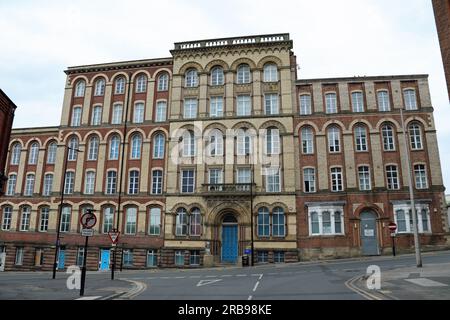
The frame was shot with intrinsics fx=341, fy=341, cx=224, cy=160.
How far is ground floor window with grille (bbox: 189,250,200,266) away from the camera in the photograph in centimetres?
3228

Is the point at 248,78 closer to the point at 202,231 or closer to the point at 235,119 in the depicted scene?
the point at 235,119

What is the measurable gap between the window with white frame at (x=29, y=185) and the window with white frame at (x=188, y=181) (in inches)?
707

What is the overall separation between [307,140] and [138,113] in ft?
60.0

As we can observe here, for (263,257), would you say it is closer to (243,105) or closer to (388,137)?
(243,105)

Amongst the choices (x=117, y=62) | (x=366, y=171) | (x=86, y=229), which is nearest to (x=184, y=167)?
(x=117, y=62)

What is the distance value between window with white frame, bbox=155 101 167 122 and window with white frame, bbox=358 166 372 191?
20582 mm

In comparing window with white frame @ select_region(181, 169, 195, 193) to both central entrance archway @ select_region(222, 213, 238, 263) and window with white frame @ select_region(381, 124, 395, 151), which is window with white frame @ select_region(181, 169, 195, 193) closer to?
central entrance archway @ select_region(222, 213, 238, 263)

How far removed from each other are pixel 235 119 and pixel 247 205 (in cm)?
879

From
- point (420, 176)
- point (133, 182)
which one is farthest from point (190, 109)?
point (420, 176)

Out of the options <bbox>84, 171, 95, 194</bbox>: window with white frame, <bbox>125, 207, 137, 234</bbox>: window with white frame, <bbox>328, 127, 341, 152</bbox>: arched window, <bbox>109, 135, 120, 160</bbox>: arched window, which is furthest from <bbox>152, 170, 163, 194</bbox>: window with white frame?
<bbox>328, 127, 341, 152</bbox>: arched window

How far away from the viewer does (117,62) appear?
38.7 m

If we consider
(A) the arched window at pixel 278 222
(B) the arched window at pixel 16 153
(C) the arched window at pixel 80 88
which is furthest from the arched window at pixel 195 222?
(B) the arched window at pixel 16 153

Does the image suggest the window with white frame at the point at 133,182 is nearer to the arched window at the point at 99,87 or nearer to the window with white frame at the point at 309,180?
the arched window at the point at 99,87
